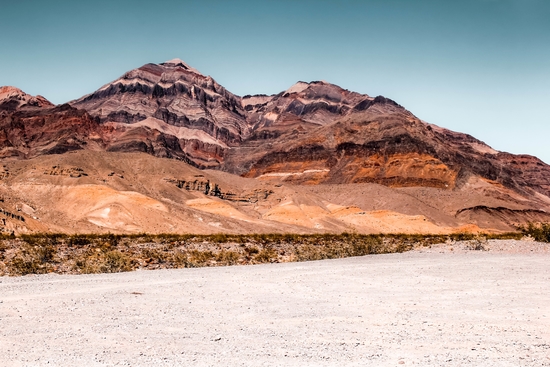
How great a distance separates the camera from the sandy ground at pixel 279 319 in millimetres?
6977

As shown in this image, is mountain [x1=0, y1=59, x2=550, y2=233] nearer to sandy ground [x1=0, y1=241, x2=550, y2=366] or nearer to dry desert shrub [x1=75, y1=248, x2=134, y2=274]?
dry desert shrub [x1=75, y1=248, x2=134, y2=274]

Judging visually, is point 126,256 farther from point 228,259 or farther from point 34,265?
point 34,265

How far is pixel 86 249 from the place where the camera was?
91.5 feet

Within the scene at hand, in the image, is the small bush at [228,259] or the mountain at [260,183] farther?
the mountain at [260,183]

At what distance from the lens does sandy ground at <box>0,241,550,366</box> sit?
22.9 ft

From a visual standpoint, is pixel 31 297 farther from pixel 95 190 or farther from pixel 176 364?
pixel 95 190

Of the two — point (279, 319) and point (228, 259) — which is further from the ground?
point (279, 319)

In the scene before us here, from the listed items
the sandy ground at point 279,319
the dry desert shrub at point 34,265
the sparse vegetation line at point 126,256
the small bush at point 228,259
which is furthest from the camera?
the small bush at point 228,259

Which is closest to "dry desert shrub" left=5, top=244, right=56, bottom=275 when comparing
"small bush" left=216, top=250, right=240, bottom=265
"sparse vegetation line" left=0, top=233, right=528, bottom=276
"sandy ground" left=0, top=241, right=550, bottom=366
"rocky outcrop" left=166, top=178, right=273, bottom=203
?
"sparse vegetation line" left=0, top=233, right=528, bottom=276

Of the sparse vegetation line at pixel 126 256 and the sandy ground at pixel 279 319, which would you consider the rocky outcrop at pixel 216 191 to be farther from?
the sandy ground at pixel 279 319

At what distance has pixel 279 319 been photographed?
9320 mm

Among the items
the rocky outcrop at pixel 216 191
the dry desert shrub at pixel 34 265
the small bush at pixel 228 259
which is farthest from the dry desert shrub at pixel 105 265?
the rocky outcrop at pixel 216 191

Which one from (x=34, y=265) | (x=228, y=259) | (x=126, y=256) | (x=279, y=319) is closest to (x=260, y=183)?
(x=228, y=259)

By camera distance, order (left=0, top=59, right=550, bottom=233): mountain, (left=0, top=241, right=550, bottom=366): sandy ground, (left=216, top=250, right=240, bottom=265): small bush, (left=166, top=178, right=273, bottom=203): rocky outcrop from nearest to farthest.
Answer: (left=0, top=241, right=550, bottom=366): sandy ground < (left=216, top=250, right=240, bottom=265): small bush < (left=0, top=59, right=550, bottom=233): mountain < (left=166, top=178, right=273, bottom=203): rocky outcrop
